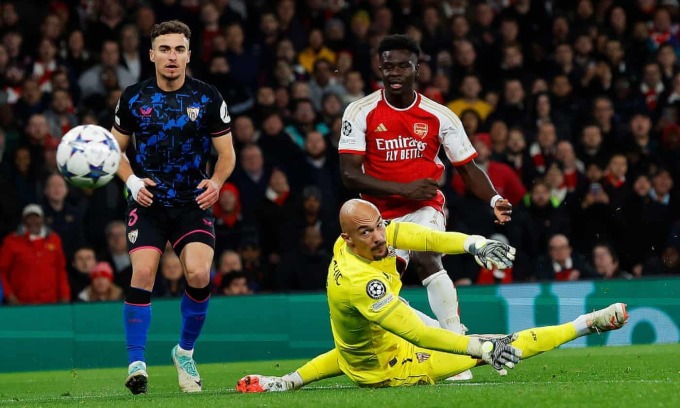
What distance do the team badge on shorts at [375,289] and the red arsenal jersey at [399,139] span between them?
1.83m

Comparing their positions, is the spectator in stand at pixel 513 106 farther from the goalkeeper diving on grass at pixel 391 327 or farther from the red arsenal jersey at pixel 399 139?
the goalkeeper diving on grass at pixel 391 327

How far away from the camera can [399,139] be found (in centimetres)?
947

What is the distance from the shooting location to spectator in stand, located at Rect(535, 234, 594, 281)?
45.9 ft

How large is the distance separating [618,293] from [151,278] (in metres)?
5.98

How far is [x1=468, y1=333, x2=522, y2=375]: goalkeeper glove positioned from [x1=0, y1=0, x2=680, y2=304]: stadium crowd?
20.7ft

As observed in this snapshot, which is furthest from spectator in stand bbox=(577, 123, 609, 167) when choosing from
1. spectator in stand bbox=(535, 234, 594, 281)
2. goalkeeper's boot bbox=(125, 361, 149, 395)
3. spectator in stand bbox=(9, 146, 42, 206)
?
goalkeeper's boot bbox=(125, 361, 149, 395)

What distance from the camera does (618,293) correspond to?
1321 centimetres

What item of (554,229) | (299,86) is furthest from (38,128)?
(554,229)

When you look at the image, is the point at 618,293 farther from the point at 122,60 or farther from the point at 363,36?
the point at 122,60

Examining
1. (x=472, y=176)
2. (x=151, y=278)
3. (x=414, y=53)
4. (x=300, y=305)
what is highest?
(x=414, y=53)

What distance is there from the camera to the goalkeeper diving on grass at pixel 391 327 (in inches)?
299

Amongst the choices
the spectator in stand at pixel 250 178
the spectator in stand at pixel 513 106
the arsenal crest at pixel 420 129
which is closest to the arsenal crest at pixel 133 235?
the arsenal crest at pixel 420 129

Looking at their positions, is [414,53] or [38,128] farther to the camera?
[38,128]

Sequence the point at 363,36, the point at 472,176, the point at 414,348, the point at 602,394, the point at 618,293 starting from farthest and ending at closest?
1. the point at 363,36
2. the point at 618,293
3. the point at 472,176
4. the point at 414,348
5. the point at 602,394
